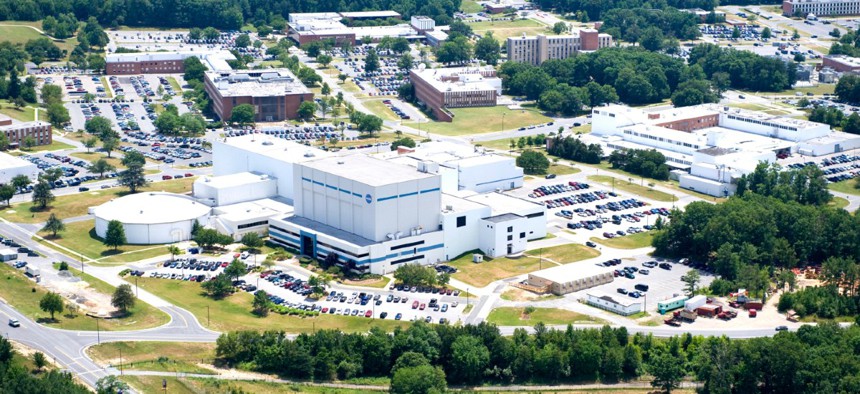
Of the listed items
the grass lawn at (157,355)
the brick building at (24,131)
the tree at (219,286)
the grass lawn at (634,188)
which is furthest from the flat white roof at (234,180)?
the grass lawn at (634,188)

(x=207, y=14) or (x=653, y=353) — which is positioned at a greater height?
(x=207, y=14)

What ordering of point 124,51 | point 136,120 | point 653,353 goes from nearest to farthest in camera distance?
1. point 653,353
2. point 136,120
3. point 124,51

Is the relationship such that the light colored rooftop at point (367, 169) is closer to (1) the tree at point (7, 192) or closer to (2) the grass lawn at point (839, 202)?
(1) the tree at point (7, 192)

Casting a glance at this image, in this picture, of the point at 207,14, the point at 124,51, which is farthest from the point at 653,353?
the point at 207,14

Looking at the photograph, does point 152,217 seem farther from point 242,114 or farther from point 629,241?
point 242,114

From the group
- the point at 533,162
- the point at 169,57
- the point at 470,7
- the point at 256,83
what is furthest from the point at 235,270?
the point at 470,7

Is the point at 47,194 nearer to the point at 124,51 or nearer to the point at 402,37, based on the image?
the point at 124,51
